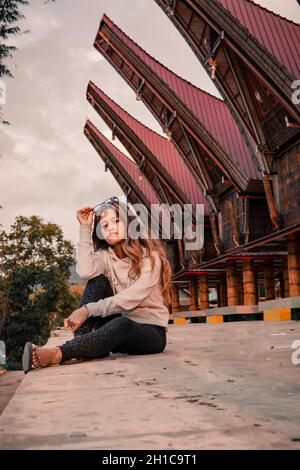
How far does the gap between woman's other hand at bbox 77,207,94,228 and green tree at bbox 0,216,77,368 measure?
41.4m

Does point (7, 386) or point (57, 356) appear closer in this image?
point (57, 356)

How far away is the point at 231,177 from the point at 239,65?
4915mm

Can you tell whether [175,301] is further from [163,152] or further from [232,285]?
[232,285]

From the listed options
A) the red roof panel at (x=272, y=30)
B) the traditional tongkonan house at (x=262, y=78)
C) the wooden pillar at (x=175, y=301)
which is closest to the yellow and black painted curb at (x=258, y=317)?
the traditional tongkonan house at (x=262, y=78)

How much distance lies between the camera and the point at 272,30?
19125 mm

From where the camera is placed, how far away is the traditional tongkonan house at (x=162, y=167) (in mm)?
32469

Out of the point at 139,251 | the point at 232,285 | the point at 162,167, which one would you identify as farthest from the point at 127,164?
the point at 139,251

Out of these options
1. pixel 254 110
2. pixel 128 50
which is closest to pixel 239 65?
pixel 254 110

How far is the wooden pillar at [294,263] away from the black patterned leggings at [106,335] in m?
15.1

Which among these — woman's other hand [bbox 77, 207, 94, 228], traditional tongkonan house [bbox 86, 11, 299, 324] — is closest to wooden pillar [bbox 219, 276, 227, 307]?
traditional tongkonan house [bbox 86, 11, 299, 324]

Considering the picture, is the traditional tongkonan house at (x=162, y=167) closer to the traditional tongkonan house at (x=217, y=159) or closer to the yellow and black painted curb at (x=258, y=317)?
the traditional tongkonan house at (x=217, y=159)

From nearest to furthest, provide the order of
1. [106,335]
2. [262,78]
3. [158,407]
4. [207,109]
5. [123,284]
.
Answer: [158,407] → [106,335] → [123,284] → [262,78] → [207,109]

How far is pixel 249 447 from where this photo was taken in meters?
1.66

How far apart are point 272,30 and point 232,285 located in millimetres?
12431
